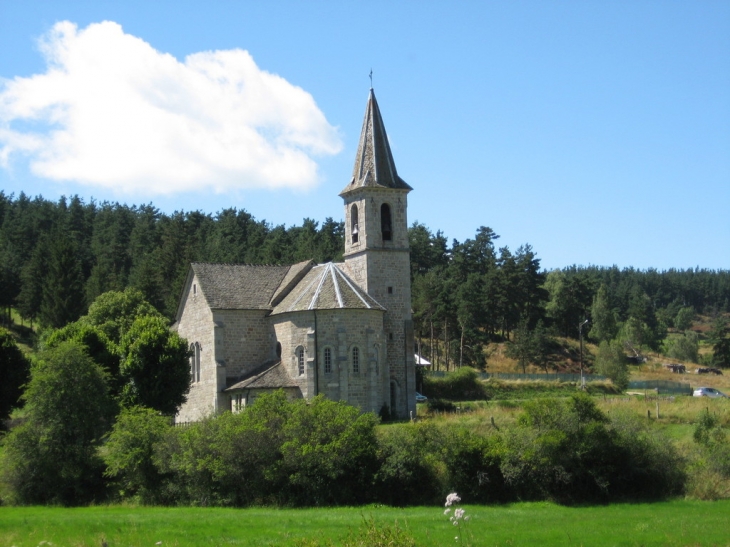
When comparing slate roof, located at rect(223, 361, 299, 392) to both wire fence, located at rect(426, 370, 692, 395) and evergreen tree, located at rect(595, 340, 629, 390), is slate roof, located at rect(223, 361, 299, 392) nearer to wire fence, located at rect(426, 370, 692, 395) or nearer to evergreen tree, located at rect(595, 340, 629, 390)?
wire fence, located at rect(426, 370, 692, 395)

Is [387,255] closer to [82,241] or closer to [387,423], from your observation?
[387,423]

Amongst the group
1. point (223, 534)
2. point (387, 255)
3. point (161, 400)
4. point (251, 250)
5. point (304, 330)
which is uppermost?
point (251, 250)

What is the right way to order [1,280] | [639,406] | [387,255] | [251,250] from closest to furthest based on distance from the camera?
[639,406] → [387,255] → [1,280] → [251,250]

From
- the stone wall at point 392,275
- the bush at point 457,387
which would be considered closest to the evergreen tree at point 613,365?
the bush at point 457,387

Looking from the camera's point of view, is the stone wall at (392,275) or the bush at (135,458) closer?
the bush at (135,458)

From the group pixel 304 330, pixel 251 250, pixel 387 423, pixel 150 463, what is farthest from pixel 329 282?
pixel 251 250

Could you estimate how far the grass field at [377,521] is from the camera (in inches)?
931

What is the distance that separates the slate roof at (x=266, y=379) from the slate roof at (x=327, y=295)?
10.3ft

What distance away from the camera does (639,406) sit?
4641 cm

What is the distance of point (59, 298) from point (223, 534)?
60.0 metres

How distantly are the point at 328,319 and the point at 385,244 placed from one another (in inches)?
259

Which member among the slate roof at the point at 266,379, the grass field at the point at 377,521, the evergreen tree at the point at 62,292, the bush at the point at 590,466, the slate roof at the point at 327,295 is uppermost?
the evergreen tree at the point at 62,292

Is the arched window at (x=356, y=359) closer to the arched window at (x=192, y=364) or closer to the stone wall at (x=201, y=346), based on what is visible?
the stone wall at (x=201, y=346)

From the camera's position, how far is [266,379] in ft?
157
